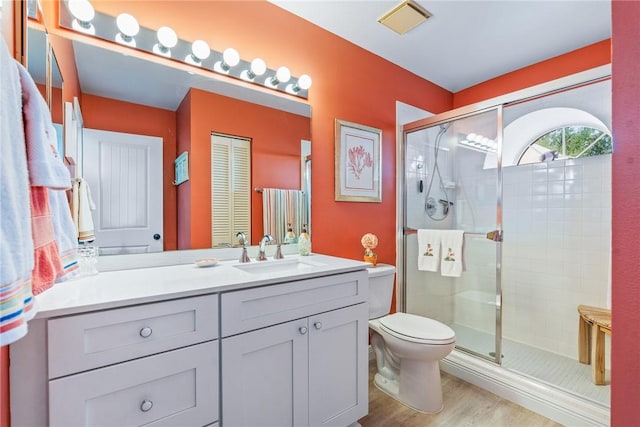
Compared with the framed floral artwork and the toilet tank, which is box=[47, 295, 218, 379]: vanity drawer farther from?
the framed floral artwork

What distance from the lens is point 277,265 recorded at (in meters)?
1.68

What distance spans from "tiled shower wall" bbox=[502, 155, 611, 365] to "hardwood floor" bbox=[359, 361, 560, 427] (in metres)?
1.00

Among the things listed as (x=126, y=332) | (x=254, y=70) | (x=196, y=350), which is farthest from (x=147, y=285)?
(x=254, y=70)

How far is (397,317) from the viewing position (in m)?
2.04

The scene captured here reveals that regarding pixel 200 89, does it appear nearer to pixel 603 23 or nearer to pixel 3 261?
pixel 3 261

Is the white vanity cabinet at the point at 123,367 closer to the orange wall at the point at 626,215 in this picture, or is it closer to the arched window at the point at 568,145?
the orange wall at the point at 626,215

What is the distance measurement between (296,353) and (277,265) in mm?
519

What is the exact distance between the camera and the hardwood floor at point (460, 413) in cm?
167

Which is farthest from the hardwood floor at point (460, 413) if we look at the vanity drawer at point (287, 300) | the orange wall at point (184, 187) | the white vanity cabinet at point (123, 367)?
the orange wall at point (184, 187)

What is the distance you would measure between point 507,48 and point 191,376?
2952 millimetres

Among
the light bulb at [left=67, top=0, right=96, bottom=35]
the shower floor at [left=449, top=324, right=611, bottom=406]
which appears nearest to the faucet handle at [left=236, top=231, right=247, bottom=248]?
the light bulb at [left=67, top=0, right=96, bottom=35]

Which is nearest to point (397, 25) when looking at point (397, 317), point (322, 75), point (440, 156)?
point (322, 75)

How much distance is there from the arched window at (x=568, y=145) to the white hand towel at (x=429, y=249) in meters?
1.21

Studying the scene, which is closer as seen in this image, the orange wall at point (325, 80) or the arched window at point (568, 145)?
the orange wall at point (325, 80)
